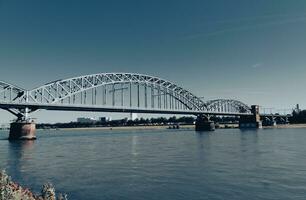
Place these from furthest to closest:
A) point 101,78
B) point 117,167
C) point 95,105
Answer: point 101,78, point 95,105, point 117,167

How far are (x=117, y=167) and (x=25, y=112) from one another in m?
63.6

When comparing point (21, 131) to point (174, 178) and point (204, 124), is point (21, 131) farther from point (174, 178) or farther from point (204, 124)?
point (204, 124)

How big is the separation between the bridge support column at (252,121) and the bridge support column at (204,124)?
4466cm

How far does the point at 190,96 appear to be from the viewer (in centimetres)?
16238

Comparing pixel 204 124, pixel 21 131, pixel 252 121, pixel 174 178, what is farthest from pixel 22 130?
pixel 252 121

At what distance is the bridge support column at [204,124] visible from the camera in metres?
150

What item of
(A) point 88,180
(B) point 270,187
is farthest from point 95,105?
(B) point 270,187

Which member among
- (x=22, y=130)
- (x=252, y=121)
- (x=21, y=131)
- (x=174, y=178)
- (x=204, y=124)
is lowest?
(x=174, y=178)

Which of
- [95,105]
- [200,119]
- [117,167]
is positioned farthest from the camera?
[200,119]

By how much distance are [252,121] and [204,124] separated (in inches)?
2050

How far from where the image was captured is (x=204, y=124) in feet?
498

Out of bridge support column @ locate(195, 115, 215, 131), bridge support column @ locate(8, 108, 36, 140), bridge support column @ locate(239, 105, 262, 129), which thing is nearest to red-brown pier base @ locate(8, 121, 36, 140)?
bridge support column @ locate(8, 108, 36, 140)

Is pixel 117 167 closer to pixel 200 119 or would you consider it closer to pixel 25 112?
pixel 25 112

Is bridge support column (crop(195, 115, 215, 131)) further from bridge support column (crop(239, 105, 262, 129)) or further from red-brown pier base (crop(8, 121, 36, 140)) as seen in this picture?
red-brown pier base (crop(8, 121, 36, 140))
